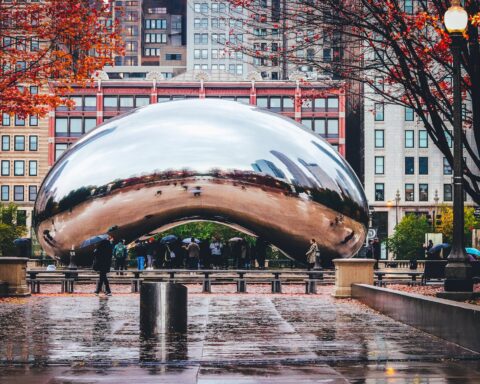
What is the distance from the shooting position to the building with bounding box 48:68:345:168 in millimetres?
107812

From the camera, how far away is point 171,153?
29453 mm

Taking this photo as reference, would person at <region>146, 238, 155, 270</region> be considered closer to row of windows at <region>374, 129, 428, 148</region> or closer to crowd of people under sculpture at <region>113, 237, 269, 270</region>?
crowd of people under sculpture at <region>113, 237, 269, 270</region>

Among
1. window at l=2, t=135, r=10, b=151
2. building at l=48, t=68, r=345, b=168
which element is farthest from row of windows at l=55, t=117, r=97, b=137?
window at l=2, t=135, r=10, b=151

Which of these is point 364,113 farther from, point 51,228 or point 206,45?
point 51,228

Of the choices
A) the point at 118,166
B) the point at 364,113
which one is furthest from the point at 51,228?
the point at 364,113

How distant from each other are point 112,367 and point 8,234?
244ft

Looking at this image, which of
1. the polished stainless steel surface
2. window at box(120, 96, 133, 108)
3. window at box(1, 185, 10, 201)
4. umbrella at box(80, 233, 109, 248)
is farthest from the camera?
window at box(120, 96, 133, 108)

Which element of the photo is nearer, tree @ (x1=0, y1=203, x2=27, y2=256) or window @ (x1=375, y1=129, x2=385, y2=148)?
tree @ (x1=0, y1=203, x2=27, y2=256)

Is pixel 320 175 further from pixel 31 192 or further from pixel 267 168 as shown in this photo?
pixel 31 192

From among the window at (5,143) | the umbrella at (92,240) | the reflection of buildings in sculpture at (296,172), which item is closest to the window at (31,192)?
the window at (5,143)

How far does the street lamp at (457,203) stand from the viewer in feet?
49.8

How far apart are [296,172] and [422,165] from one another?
78.5 meters

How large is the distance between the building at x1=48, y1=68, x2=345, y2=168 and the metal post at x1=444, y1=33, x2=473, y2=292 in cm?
9168

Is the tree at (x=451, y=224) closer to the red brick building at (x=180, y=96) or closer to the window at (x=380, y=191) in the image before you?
the window at (x=380, y=191)
